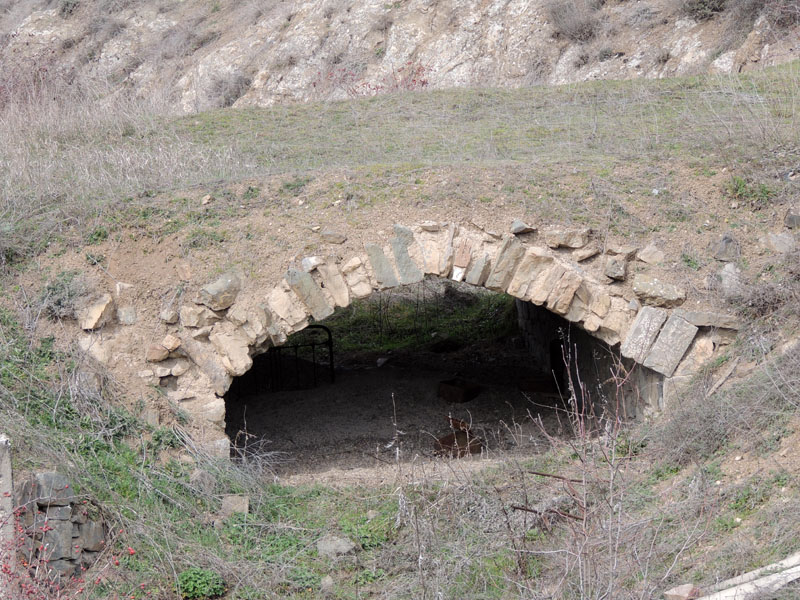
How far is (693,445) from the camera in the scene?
236 inches

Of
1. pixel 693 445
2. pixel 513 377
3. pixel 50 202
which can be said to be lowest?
pixel 513 377

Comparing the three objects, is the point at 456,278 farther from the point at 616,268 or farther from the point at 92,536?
the point at 92,536

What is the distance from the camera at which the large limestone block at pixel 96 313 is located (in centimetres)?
684

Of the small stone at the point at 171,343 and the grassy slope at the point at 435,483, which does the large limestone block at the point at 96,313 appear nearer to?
the grassy slope at the point at 435,483

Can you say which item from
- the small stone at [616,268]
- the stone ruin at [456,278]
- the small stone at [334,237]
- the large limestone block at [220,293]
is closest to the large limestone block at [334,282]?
the stone ruin at [456,278]

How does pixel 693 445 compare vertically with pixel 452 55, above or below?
below

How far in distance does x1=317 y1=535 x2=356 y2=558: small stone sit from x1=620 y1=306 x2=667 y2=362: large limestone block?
2.87 metres

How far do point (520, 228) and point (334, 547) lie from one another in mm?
3232

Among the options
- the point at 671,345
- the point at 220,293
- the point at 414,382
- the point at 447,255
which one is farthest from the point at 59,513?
the point at 414,382

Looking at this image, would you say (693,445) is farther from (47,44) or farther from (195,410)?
(47,44)

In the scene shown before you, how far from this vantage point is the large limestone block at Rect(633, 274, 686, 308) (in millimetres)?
7004

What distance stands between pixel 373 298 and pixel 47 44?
12.9m

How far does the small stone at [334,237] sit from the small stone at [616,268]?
2306 millimetres

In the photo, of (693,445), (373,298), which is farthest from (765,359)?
(373,298)
